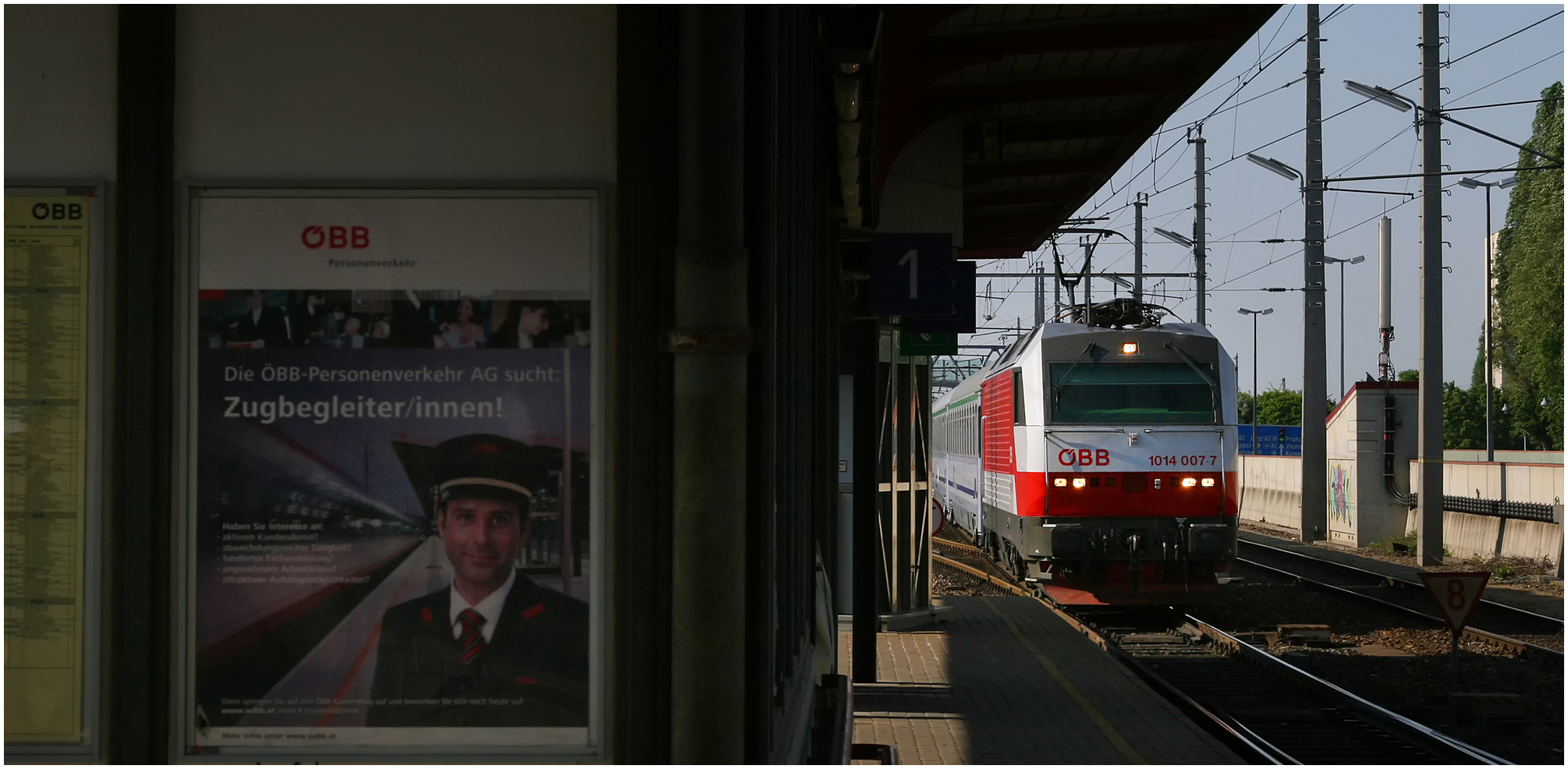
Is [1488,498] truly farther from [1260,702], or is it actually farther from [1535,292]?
[1535,292]

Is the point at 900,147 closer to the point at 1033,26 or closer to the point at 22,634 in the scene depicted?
the point at 1033,26

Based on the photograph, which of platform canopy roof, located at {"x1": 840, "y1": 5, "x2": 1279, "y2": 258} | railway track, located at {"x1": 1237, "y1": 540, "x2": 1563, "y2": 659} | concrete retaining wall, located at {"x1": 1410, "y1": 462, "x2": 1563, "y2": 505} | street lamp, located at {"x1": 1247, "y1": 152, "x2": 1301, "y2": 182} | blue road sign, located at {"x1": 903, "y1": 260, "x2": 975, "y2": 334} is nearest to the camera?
platform canopy roof, located at {"x1": 840, "y1": 5, "x2": 1279, "y2": 258}

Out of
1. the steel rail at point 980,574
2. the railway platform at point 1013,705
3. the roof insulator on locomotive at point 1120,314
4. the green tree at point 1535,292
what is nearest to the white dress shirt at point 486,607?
the railway platform at point 1013,705

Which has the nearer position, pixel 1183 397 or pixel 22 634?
pixel 22 634

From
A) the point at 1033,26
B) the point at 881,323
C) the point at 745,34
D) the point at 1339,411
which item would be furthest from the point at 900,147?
the point at 1339,411

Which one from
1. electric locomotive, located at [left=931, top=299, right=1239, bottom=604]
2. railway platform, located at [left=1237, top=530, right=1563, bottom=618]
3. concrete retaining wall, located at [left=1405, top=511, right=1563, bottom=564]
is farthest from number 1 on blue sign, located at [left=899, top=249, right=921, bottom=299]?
concrete retaining wall, located at [left=1405, top=511, right=1563, bottom=564]

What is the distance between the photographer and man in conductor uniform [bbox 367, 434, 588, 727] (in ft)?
13.0

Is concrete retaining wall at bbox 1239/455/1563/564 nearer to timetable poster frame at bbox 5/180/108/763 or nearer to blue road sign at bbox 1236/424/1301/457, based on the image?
blue road sign at bbox 1236/424/1301/457

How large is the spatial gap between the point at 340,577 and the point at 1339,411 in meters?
31.8

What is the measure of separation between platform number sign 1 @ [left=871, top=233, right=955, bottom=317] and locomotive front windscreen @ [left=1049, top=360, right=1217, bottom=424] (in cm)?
564

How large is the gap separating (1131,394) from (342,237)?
12540 millimetres

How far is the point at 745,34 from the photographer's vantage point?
4.38 meters

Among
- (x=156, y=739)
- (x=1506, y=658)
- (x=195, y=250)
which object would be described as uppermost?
(x=195, y=250)

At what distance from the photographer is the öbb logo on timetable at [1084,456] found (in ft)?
50.6
